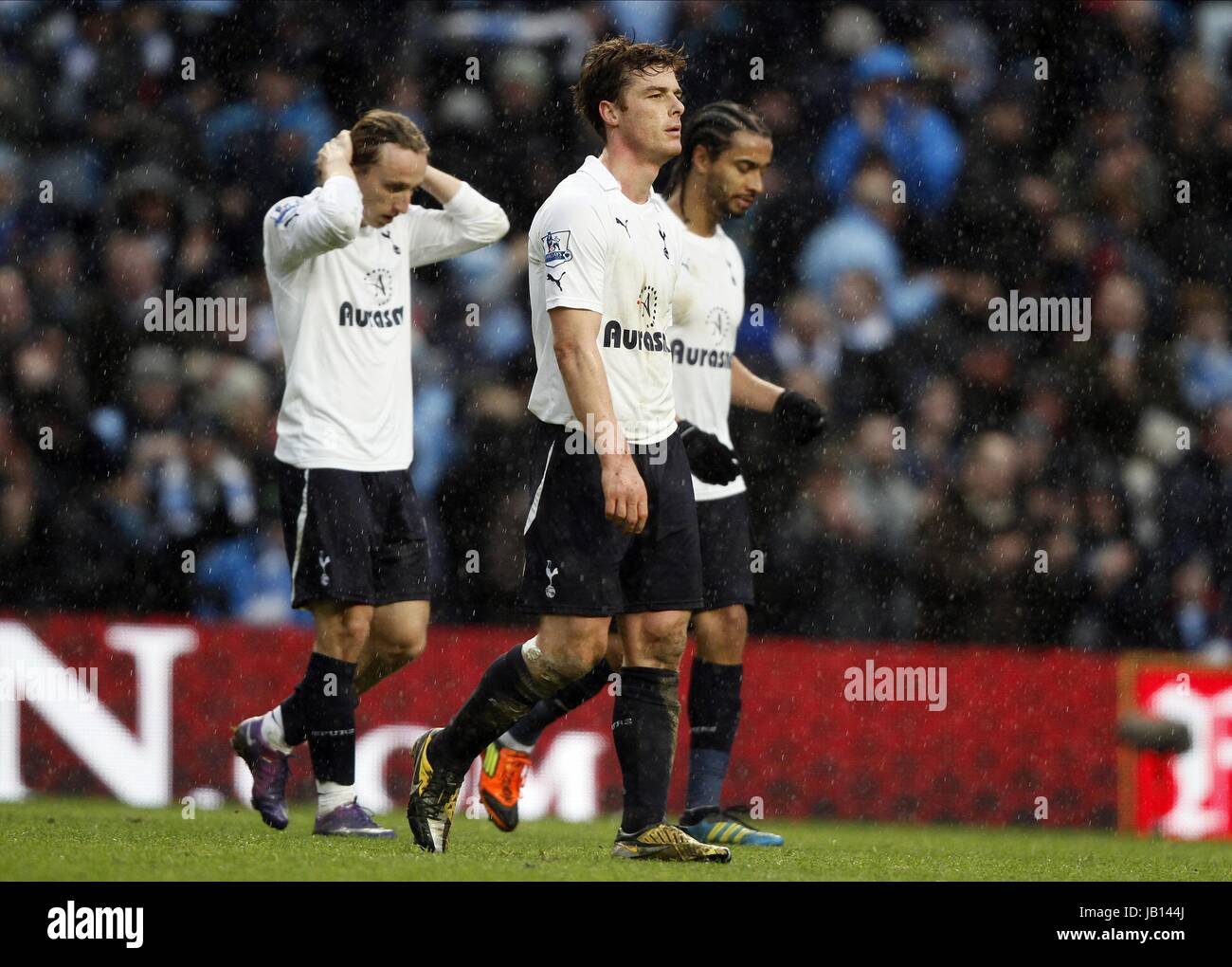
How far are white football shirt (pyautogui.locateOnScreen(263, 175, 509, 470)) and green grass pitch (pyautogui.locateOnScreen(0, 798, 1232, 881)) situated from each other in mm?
1253

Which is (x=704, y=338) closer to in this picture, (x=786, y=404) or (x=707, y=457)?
(x=786, y=404)

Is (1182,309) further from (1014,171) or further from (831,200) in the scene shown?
(831,200)

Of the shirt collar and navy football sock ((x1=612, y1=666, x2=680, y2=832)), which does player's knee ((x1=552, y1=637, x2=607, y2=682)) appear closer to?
navy football sock ((x1=612, y1=666, x2=680, y2=832))

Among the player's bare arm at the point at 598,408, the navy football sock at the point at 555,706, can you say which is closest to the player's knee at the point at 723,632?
the navy football sock at the point at 555,706

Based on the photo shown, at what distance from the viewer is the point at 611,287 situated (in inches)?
197

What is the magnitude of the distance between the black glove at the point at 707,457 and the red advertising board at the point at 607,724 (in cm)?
229

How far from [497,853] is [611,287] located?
1645 millimetres

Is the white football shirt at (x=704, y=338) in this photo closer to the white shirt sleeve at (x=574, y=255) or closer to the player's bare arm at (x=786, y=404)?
the player's bare arm at (x=786, y=404)

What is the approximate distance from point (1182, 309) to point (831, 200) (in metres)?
1.86

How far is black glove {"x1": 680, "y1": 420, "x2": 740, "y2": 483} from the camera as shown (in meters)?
6.25

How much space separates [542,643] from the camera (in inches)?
197

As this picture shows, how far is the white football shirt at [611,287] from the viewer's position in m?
4.86

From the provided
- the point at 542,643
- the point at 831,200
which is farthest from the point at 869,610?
the point at 542,643

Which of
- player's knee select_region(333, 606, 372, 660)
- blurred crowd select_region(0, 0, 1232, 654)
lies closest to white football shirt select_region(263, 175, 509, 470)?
player's knee select_region(333, 606, 372, 660)
